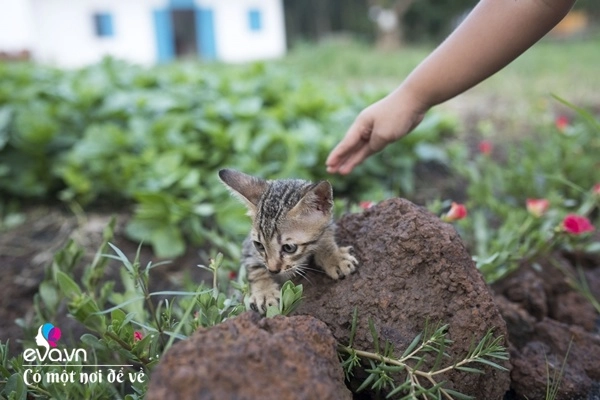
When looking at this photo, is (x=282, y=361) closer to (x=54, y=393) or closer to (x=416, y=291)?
(x=416, y=291)

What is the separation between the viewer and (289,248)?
1.95 m

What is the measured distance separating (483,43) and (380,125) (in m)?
0.48

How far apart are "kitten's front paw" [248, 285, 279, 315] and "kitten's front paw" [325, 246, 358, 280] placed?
186mm

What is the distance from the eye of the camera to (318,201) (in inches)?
75.1

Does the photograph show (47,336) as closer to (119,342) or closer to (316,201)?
(119,342)

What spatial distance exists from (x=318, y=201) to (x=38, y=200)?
299cm

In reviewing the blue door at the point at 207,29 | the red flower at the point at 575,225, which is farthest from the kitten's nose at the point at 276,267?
the blue door at the point at 207,29

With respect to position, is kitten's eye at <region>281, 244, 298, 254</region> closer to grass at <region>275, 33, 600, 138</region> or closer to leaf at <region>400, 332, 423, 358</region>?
leaf at <region>400, 332, 423, 358</region>

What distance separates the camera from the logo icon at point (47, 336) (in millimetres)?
1937

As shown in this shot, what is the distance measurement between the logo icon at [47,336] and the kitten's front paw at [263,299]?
2.29ft

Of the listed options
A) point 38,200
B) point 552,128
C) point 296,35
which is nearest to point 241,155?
point 38,200

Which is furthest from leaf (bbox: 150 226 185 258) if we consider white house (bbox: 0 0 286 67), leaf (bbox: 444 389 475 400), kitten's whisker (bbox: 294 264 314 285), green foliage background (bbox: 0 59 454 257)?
white house (bbox: 0 0 286 67)

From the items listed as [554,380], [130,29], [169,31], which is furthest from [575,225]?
[169,31]

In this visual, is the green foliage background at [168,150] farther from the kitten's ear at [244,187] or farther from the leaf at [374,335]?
the leaf at [374,335]
